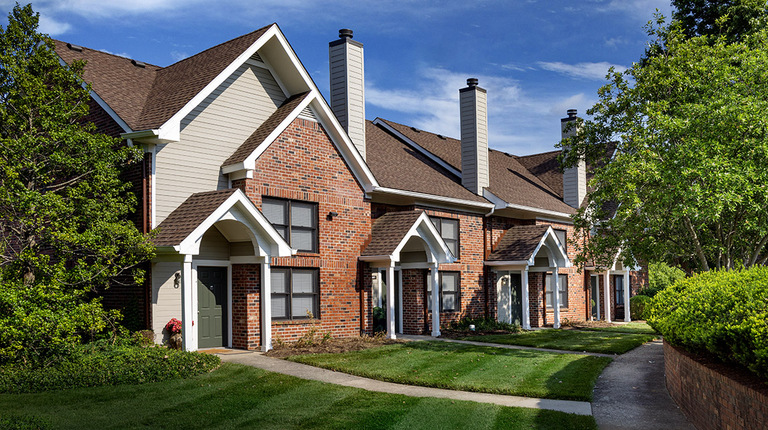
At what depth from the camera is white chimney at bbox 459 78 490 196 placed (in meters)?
25.8

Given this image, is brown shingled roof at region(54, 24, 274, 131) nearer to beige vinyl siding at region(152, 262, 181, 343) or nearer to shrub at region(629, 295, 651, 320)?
beige vinyl siding at region(152, 262, 181, 343)

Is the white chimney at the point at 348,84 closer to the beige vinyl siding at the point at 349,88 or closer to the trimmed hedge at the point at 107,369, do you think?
the beige vinyl siding at the point at 349,88

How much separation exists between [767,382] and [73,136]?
41.1 ft

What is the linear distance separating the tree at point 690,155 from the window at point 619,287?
46.1 feet

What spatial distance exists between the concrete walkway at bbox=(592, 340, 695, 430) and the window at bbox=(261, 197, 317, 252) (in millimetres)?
8369

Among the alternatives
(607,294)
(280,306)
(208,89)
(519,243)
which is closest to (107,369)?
(280,306)

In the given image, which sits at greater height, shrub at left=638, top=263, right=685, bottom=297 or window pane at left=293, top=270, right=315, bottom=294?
window pane at left=293, top=270, right=315, bottom=294

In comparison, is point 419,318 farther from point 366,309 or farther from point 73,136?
point 73,136

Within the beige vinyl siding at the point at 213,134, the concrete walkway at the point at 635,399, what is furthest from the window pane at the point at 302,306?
the concrete walkway at the point at 635,399

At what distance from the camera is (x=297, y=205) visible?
733 inches

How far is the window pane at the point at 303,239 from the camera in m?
18.5

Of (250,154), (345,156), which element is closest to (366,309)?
(345,156)

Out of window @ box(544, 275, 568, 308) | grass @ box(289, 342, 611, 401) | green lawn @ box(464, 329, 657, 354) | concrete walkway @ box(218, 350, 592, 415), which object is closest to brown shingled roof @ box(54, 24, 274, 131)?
concrete walkway @ box(218, 350, 592, 415)

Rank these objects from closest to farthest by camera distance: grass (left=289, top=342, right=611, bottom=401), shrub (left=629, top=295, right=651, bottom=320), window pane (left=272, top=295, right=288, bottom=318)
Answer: grass (left=289, top=342, right=611, bottom=401) < window pane (left=272, top=295, right=288, bottom=318) < shrub (left=629, top=295, right=651, bottom=320)
